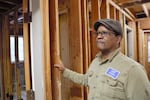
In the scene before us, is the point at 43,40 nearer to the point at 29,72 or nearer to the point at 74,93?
the point at 29,72

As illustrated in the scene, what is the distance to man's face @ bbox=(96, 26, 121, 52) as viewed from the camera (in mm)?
1478

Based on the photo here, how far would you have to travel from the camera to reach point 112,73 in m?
1.44

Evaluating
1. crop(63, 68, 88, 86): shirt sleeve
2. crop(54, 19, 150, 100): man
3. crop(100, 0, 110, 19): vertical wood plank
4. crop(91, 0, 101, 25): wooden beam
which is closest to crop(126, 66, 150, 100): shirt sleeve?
crop(54, 19, 150, 100): man

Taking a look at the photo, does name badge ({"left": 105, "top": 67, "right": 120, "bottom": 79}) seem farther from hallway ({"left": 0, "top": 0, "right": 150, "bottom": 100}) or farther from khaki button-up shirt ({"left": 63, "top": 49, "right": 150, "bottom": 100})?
hallway ({"left": 0, "top": 0, "right": 150, "bottom": 100})

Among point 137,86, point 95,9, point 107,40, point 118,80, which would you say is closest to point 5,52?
point 95,9

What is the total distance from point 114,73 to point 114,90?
0.40 ft

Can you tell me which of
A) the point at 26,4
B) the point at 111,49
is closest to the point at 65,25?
the point at 26,4

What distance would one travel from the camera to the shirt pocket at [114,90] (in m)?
1.39

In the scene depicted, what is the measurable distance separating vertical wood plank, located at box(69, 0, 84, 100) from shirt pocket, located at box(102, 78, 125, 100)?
0.71 metres

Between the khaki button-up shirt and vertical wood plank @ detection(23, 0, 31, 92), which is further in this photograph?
vertical wood plank @ detection(23, 0, 31, 92)

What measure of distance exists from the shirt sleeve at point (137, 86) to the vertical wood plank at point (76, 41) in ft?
2.77

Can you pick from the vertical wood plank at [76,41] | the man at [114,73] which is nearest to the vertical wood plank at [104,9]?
the vertical wood plank at [76,41]

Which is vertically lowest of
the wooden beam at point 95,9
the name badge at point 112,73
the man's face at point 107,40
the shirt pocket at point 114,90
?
the shirt pocket at point 114,90

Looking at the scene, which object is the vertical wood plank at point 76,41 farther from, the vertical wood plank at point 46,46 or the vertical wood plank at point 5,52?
the vertical wood plank at point 5,52
